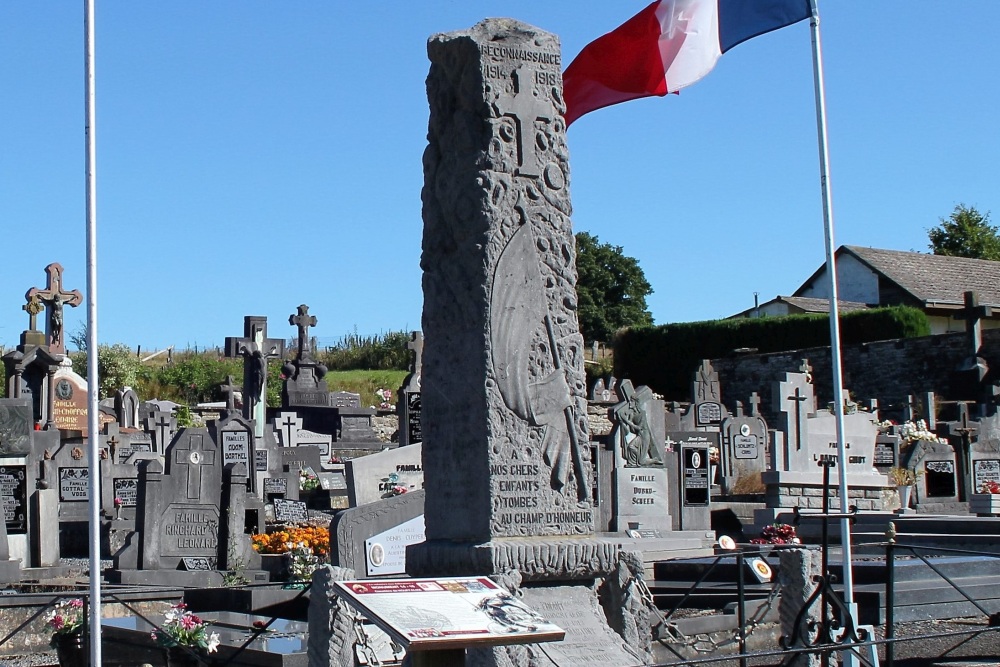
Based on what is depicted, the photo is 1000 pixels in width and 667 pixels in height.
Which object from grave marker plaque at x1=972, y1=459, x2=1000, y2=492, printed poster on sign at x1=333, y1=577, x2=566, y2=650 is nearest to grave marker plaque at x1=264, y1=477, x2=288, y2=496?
grave marker plaque at x1=972, y1=459, x2=1000, y2=492

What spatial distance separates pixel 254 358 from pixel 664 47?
2309 centimetres

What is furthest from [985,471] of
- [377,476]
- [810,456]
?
[377,476]

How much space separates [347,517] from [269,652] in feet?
7.05

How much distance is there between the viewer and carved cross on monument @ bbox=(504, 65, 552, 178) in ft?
22.3

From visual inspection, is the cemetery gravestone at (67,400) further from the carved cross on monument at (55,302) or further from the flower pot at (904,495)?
the flower pot at (904,495)

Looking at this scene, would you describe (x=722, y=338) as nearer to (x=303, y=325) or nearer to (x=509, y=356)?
(x=303, y=325)

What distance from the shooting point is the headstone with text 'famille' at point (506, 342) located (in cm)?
643

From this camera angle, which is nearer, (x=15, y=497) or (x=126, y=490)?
(x=15, y=497)

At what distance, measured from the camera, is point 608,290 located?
59.0 metres

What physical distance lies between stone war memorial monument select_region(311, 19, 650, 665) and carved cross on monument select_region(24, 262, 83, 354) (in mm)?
22943

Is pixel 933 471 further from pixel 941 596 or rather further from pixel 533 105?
pixel 533 105

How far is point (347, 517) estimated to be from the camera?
372 inches

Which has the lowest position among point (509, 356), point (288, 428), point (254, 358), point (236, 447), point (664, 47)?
point (236, 447)

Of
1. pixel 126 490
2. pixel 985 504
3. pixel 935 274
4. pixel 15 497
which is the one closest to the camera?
pixel 15 497
